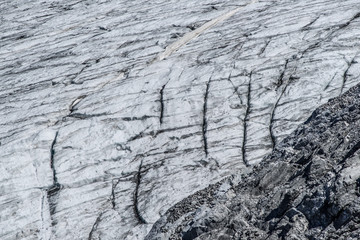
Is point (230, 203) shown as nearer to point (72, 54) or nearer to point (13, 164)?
point (13, 164)

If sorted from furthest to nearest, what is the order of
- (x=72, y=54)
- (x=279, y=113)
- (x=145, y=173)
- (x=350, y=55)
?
(x=72, y=54)
(x=350, y=55)
(x=279, y=113)
(x=145, y=173)

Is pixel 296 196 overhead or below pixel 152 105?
overhead

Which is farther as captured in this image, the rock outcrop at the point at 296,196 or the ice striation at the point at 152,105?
the ice striation at the point at 152,105

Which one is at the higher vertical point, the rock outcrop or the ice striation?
the rock outcrop

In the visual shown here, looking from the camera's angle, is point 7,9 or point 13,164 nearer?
point 13,164

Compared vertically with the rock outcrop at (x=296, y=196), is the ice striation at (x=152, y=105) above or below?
below

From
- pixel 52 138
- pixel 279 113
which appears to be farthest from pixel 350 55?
pixel 52 138

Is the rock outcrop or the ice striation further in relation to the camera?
the ice striation

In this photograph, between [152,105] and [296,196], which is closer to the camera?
[296,196]
